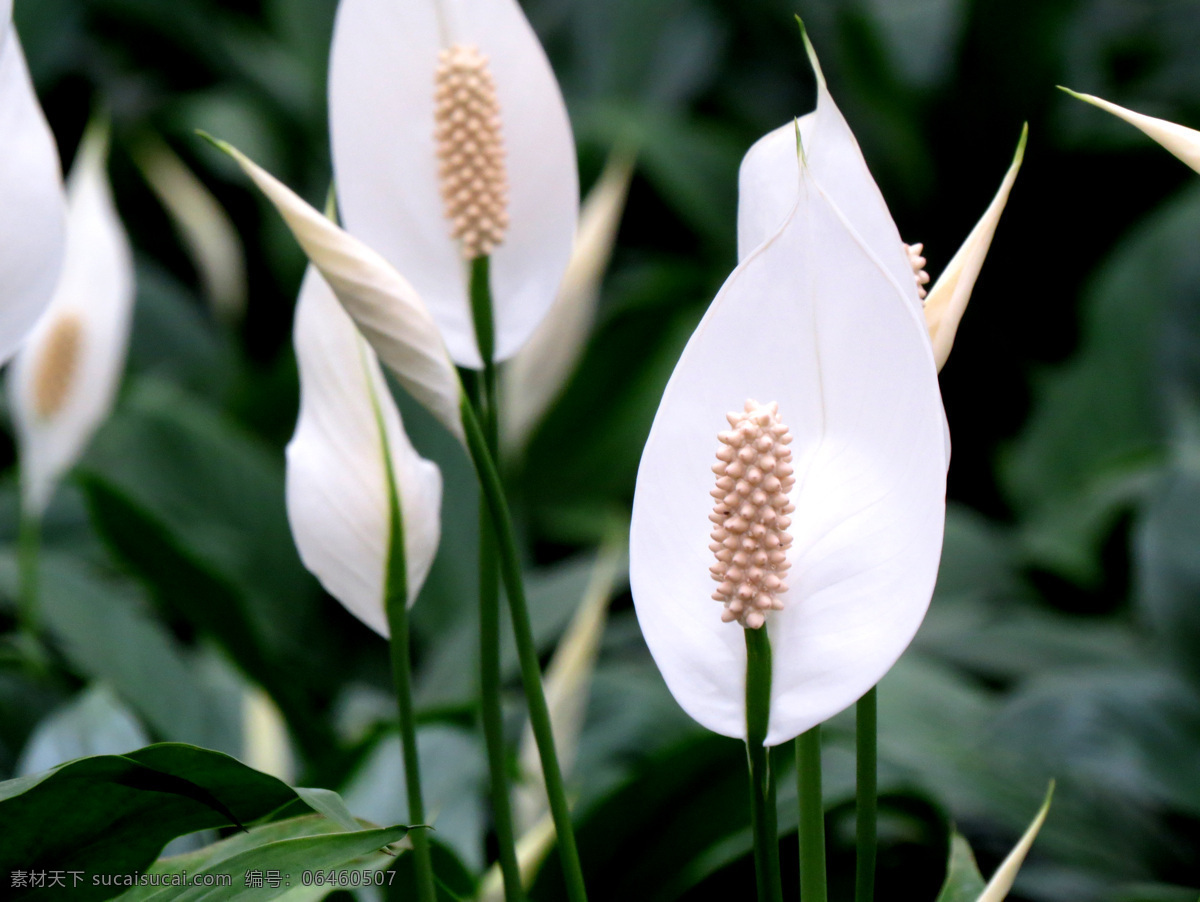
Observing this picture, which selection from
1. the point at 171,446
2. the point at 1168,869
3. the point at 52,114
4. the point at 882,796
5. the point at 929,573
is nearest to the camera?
the point at 929,573

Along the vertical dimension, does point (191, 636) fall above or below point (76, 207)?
below

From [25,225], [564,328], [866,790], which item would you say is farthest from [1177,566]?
[25,225]

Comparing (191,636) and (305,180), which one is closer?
(191,636)

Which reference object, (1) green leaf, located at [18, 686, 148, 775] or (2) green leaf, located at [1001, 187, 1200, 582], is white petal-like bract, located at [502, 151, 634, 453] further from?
(2) green leaf, located at [1001, 187, 1200, 582]

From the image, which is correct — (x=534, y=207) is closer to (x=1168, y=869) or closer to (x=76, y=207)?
(x=76, y=207)

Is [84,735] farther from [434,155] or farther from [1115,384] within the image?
[1115,384]

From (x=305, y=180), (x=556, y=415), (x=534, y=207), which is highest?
(x=534, y=207)

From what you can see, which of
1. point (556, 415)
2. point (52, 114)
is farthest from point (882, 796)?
point (52, 114)

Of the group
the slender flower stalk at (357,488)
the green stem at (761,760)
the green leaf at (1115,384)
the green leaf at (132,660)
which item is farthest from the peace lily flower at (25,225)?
the green leaf at (1115,384)
